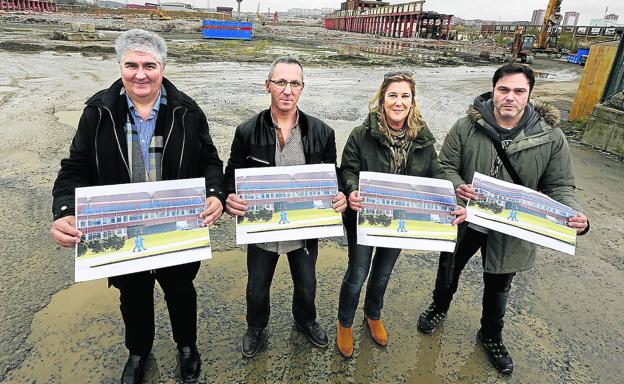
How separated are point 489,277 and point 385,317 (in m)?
0.91

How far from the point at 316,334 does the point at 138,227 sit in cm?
152

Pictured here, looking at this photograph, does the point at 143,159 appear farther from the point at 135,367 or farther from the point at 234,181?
the point at 135,367

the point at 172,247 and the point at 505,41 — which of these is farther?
the point at 505,41

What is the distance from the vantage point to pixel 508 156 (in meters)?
2.18

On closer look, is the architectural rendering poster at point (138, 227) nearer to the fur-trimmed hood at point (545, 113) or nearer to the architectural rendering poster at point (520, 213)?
the architectural rendering poster at point (520, 213)

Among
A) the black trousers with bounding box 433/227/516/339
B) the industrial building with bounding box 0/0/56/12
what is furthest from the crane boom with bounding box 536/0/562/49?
the industrial building with bounding box 0/0/56/12

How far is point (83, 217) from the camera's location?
67.1 inches

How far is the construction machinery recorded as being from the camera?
2551 cm

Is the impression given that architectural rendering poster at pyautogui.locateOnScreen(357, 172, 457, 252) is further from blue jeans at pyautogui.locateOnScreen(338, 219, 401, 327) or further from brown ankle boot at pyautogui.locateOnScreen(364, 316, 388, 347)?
brown ankle boot at pyautogui.locateOnScreen(364, 316, 388, 347)

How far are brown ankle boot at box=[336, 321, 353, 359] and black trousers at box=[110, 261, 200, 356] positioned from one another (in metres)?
1.03

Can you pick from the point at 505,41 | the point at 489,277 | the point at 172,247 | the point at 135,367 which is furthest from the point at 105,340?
the point at 505,41

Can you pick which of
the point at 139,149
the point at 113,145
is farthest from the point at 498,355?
the point at 113,145

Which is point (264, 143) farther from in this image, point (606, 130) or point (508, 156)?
point (606, 130)

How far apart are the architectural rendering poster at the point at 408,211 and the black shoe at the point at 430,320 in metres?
0.96
